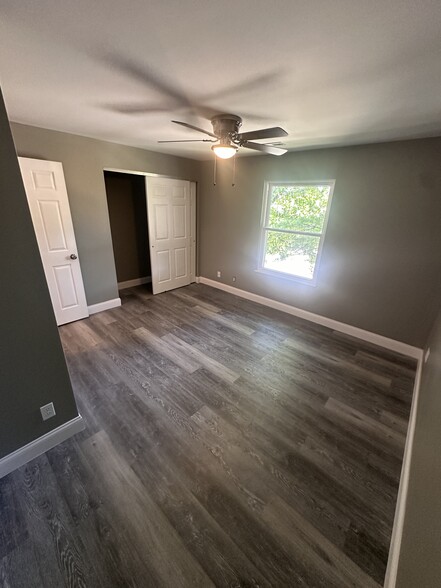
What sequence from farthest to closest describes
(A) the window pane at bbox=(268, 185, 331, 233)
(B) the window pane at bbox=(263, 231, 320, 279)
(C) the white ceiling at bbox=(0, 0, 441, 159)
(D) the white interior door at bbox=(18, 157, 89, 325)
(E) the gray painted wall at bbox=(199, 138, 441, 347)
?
1. (B) the window pane at bbox=(263, 231, 320, 279)
2. (A) the window pane at bbox=(268, 185, 331, 233)
3. (D) the white interior door at bbox=(18, 157, 89, 325)
4. (E) the gray painted wall at bbox=(199, 138, 441, 347)
5. (C) the white ceiling at bbox=(0, 0, 441, 159)

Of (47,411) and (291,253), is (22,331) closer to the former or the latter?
(47,411)

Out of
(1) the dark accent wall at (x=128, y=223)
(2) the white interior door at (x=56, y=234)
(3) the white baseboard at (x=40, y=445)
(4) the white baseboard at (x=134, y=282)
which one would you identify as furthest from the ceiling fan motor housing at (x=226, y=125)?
(4) the white baseboard at (x=134, y=282)

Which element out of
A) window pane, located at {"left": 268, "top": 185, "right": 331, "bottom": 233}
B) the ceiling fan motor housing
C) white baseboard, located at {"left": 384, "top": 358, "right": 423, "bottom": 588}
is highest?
the ceiling fan motor housing

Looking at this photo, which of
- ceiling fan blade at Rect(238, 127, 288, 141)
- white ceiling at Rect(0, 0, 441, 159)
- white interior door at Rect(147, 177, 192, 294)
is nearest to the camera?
white ceiling at Rect(0, 0, 441, 159)

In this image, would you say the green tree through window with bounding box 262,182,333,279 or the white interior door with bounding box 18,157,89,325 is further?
the green tree through window with bounding box 262,182,333,279

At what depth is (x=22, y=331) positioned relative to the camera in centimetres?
141

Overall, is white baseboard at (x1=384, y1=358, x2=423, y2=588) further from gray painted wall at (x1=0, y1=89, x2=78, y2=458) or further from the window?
the window

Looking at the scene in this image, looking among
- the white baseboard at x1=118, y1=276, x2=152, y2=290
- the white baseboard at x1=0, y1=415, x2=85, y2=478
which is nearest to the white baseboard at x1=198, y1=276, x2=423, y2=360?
the white baseboard at x1=118, y1=276, x2=152, y2=290

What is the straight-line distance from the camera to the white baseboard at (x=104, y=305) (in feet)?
11.6

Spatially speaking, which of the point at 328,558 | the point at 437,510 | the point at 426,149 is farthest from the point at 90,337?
the point at 426,149

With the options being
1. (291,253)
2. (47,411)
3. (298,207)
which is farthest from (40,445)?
(298,207)

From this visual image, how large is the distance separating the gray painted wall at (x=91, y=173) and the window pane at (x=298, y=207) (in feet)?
6.33

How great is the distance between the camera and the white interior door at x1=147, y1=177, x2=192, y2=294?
3916mm

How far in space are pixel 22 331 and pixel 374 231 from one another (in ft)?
11.7
